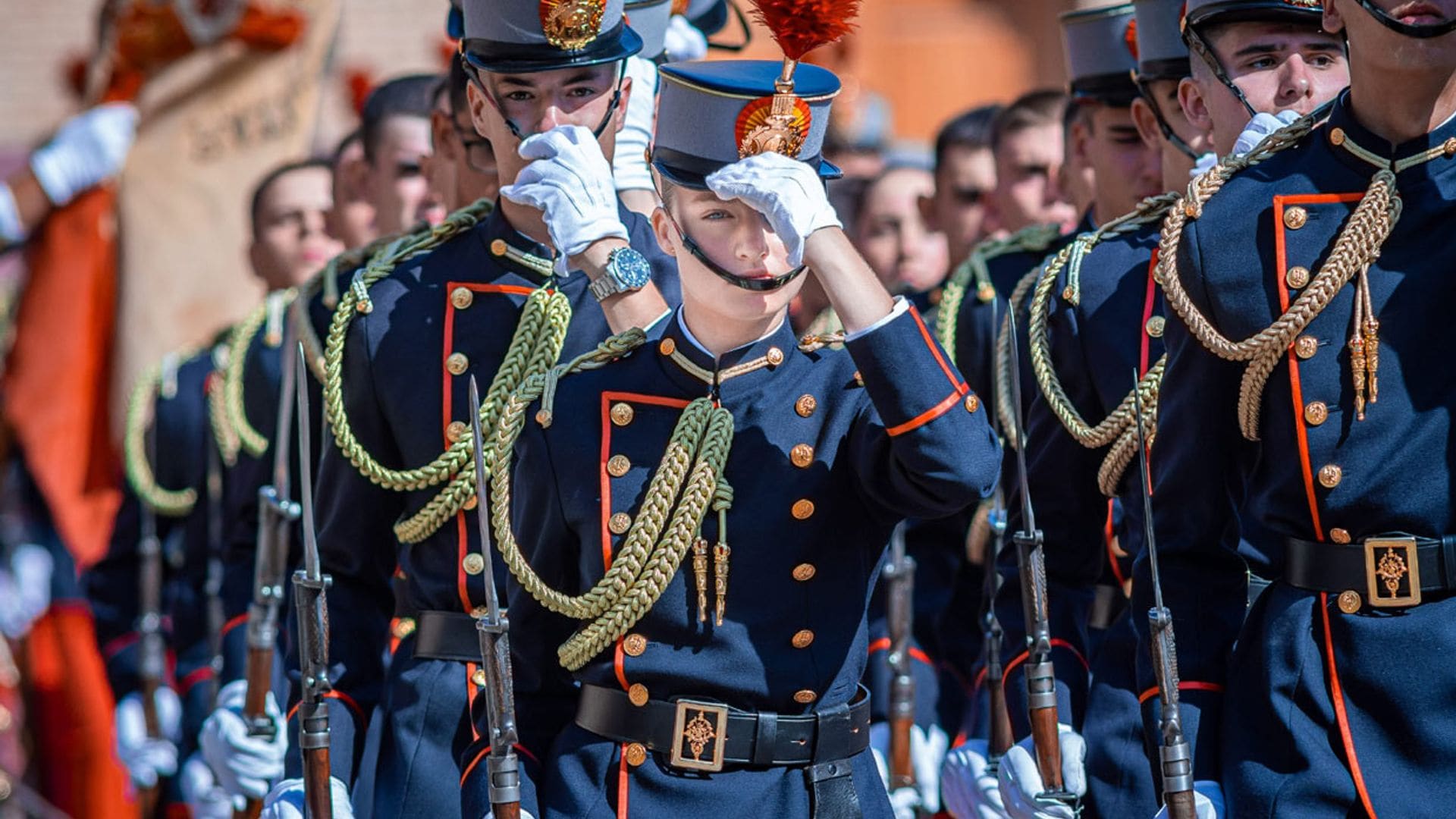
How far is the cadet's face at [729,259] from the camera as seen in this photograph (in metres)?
3.38

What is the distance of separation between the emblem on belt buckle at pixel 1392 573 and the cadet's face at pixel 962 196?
12.7 feet

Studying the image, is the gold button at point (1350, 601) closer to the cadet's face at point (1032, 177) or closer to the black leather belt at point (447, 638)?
the black leather belt at point (447, 638)

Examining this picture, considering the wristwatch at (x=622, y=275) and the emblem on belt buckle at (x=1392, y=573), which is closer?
the emblem on belt buckle at (x=1392, y=573)

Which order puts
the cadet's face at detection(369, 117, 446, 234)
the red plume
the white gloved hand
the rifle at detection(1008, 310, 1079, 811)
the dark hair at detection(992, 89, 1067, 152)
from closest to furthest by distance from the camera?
the red plume < the rifle at detection(1008, 310, 1079, 811) < the white gloved hand < the cadet's face at detection(369, 117, 446, 234) < the dark hair at detection(992, 89, 1067, 152)

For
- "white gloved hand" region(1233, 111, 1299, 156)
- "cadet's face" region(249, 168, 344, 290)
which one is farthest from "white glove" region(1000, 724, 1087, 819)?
"cadet's face" region(249, 168, 344, 290)

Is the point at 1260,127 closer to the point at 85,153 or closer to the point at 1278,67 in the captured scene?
the point at 1278,67

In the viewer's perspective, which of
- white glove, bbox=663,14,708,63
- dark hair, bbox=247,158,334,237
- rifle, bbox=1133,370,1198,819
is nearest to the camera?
rifle, bbox=1133,370,1198,819

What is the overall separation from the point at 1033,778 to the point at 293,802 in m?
1.28

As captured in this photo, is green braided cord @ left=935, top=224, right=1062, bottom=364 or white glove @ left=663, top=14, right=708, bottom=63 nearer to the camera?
white glove @ left=663, top=14, right=708, bottom=63

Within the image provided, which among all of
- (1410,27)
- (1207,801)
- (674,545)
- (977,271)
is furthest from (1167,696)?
(977,271)

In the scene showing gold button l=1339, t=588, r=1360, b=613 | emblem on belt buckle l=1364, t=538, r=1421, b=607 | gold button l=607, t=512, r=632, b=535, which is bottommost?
gold button l=1339, t=588, r=1360, b=613

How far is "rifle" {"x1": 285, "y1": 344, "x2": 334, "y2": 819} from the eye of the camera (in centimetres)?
386

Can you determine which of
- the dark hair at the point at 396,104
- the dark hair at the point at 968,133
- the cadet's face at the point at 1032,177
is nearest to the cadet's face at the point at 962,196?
the dark hair at the point at 968,133

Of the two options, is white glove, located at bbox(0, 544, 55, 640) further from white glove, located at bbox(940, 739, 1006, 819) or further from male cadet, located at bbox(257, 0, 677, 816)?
white glove, located at bbox(940, 739, 1006, 819)
